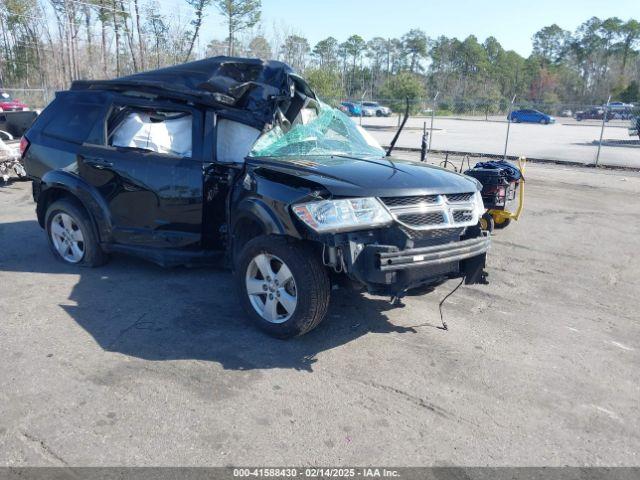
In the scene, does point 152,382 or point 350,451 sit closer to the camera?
point 350,451

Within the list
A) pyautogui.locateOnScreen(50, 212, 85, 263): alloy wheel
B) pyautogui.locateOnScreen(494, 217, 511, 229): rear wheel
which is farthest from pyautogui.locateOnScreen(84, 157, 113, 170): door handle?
pyautogui.locateOnScreen(494, 217, 511, 229): rear wheel

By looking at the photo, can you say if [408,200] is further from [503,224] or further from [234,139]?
[503,224]

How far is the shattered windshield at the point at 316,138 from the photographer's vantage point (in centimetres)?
473

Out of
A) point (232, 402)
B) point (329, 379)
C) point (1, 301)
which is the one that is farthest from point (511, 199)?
point (1, 301)

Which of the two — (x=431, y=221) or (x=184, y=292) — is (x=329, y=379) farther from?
(x=184, y=292)

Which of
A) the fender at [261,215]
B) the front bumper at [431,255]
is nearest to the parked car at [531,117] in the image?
the front bumper at [431,255]

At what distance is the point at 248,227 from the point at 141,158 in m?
1.41

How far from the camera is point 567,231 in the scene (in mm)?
7812

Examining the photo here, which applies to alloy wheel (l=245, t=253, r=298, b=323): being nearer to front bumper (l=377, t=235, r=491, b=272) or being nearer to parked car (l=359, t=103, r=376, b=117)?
front bumper (l=377, t=235, r=491, b=272)

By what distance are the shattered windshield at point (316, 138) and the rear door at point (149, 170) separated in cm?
68

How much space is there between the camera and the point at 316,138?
494cm

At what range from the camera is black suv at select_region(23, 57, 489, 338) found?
3.57 meters

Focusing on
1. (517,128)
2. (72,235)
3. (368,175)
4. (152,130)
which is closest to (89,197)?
(72,235)

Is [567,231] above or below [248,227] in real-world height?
below
